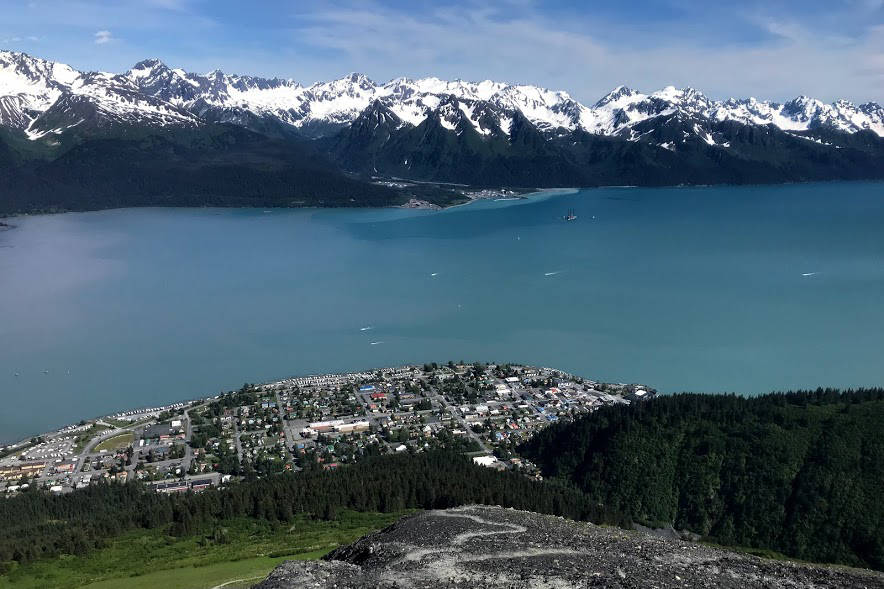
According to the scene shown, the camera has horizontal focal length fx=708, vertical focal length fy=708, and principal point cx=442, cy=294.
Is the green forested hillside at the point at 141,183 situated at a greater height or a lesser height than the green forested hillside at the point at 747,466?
greater

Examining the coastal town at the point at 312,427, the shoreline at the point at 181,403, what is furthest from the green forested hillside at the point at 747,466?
the shoreline at the point at 181,403

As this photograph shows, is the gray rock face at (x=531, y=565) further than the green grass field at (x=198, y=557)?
No

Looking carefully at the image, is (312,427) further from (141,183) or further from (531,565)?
(141,183)

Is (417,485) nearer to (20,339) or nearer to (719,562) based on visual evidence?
(719,562)

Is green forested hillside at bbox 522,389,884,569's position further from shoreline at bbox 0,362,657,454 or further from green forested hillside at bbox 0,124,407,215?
green forested hillside at bbox 0,124,407,215

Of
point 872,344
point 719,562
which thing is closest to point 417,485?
point 719,562

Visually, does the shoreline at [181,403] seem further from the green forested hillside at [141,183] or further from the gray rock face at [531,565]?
the green forested hillside at [141,183]

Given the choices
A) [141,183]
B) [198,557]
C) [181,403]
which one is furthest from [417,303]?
[141,183]
